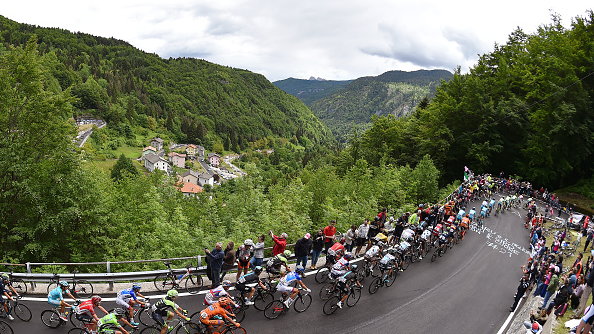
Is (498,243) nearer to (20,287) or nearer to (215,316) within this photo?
(215,316)

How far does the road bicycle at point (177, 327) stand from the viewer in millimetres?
10000

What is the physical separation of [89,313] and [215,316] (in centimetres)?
345

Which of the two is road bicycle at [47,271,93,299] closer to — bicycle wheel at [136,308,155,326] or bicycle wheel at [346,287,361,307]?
bicycle wheel at [136,308,155,326]

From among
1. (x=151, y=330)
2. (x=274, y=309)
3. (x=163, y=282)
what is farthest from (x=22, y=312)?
(x=274, y=309)

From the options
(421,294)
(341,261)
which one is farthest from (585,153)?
(341,261)

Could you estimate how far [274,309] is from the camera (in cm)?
1147

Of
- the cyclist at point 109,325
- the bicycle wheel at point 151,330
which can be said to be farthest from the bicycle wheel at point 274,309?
the cyclist at point 109,325

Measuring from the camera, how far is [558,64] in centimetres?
3988

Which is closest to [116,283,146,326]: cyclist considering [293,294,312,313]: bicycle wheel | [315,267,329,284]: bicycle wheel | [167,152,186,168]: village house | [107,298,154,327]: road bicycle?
[107,298,154,327]: road bicycle

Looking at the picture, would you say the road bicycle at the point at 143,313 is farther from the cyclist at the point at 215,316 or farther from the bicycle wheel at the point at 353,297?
the bicycle wheel at the point at 353,297

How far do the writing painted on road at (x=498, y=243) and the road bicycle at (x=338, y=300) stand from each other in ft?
44.3

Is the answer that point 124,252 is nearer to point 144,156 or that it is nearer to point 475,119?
point 475,119

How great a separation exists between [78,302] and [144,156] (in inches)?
5353

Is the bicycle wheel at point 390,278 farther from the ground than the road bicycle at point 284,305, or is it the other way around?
the road bicycle at point 284,305
